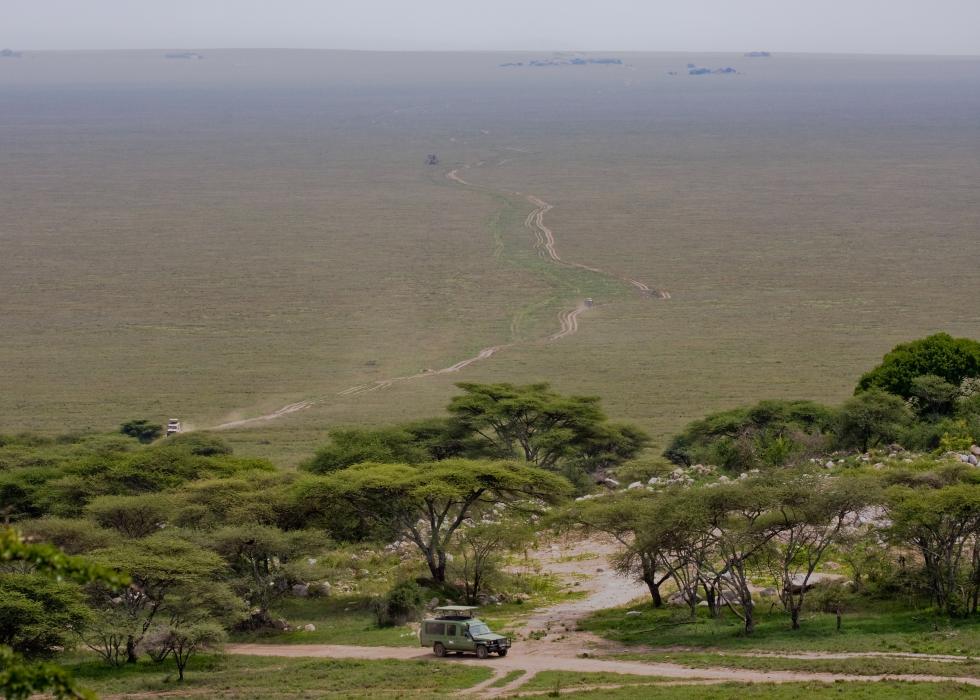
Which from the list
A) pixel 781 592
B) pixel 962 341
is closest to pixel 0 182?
pixel 962 341

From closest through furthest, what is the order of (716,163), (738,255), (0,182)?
1. (738,255)
2. (0,182)
3. (716,163)

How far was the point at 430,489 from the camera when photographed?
27.7 meters

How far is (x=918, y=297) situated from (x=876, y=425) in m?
39.8

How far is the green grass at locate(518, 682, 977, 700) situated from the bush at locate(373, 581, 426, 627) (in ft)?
22.3

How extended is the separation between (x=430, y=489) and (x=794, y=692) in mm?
10384

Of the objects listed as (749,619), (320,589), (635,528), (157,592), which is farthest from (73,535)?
(749,619)

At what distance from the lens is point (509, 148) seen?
158125 millimetres

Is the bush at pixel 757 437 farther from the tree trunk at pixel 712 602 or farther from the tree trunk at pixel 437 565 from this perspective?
the tree trunk at pixel 712 602

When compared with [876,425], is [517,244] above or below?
above

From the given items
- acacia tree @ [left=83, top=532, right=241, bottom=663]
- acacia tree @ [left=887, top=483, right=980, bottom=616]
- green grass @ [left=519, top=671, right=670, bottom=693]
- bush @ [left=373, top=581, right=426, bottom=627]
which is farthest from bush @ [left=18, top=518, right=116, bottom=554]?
acacia tree @ [left=887, top=483, right=980, bottom=616]

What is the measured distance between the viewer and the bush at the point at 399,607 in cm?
2625

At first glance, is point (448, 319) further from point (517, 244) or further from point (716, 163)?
point (716, 163)

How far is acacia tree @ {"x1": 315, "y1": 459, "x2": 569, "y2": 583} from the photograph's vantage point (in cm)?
2836

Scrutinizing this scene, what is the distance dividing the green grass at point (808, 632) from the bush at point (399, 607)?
10.9 ft
